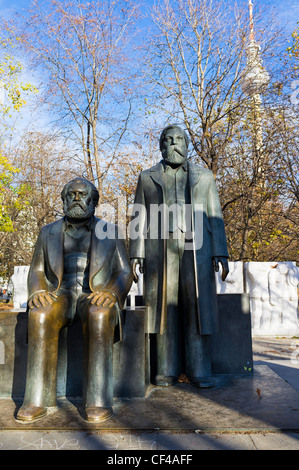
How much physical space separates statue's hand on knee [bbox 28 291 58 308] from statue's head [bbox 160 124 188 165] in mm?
1839

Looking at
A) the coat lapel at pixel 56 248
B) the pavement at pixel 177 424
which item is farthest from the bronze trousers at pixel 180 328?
the coat lapel at pixel 56 248

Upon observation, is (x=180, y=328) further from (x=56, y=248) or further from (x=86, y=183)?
(x=86, y=183)

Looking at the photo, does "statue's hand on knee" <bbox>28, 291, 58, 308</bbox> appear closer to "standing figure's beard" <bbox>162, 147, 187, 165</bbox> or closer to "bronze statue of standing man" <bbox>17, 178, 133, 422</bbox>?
"bronze statue of standing man" <bbox>17, 178, 133, 422</bbox>

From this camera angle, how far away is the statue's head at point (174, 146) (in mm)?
4203

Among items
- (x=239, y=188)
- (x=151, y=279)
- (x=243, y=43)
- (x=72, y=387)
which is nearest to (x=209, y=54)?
(x=243, y=43)

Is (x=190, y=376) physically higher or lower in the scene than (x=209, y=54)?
lower

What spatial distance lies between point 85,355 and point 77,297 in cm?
59

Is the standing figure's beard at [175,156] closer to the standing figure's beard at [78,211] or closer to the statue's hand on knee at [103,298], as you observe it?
the standing figure's beard at [78,211]

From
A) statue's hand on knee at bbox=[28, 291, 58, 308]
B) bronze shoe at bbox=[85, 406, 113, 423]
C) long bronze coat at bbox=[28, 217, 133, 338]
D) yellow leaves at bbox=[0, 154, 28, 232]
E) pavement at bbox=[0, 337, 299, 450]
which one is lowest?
pavement at bbox=[0, 337, 299, 450]

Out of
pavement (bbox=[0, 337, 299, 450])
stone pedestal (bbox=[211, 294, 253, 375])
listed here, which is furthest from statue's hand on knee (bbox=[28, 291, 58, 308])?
stone pedestal (bbox=[211, 294, 253, 375])

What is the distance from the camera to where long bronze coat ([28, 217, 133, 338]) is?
359 cm
